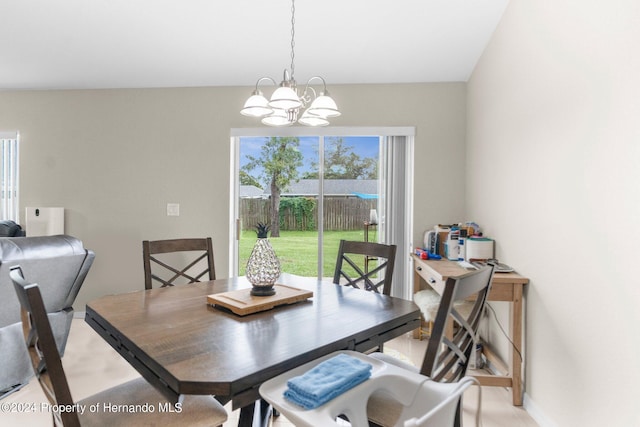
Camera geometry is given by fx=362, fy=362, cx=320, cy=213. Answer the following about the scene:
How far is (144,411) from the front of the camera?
51.3 inches

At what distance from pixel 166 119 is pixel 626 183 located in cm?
375

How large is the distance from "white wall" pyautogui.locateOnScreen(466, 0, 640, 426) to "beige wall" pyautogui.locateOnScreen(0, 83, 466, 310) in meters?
1.31

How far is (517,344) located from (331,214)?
200 cm

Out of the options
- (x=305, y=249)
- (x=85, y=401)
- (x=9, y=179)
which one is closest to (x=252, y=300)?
(x=85, y=401)

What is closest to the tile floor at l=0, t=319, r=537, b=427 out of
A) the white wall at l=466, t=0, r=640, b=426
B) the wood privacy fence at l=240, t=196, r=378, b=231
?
the white wall at l=466, t=0, r=640, b=426

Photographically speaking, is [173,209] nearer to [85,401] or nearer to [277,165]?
[277,165]

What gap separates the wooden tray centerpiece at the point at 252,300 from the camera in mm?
1584

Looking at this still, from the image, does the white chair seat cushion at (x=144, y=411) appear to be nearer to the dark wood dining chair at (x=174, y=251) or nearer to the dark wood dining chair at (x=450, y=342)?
the dark wood dining chair at (x=450, y=342)

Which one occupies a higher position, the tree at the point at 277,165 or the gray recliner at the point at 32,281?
the tree at the point at 277,165

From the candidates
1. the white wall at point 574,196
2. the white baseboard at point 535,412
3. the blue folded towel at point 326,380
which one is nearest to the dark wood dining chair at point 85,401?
the blue folded towel at point 326,380

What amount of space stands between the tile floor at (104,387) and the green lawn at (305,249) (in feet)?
3.39

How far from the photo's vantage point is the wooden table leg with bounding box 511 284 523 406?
2.28 meters

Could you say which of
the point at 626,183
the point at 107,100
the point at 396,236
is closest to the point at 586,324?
the point at 626,183

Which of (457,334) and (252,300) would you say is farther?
(252,300)
